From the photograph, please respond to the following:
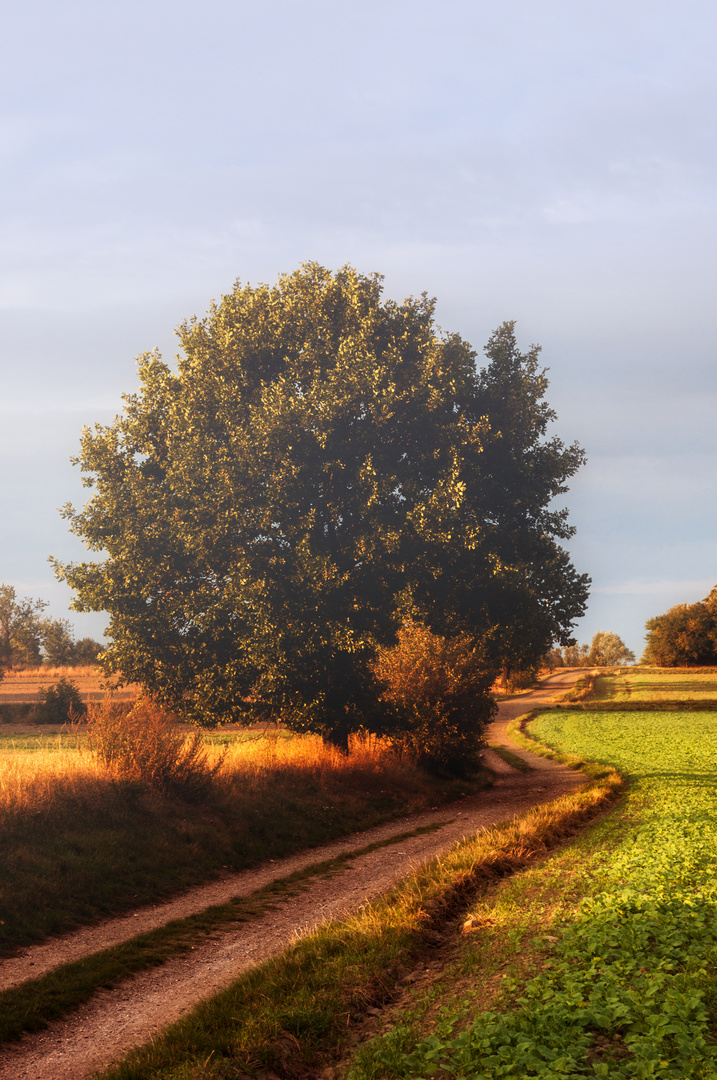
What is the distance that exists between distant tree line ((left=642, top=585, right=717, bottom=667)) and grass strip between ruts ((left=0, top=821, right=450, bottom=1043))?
4539 inches

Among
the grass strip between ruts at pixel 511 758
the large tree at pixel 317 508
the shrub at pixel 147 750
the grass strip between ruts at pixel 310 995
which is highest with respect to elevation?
the large tree at pixel 317 508

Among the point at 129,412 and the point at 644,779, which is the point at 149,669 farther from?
the point at 644,779

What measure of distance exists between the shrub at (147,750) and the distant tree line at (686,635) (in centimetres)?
11266

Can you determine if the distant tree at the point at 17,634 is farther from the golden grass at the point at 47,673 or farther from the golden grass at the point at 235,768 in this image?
the golden grass at the point at 235,768

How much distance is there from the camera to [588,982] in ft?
26.7

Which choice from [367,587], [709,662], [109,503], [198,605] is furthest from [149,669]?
[709,662]

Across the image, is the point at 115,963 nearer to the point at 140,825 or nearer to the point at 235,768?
the point at 140,825

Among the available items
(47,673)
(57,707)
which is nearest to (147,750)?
(57,707)

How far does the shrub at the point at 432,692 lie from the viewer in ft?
99.2

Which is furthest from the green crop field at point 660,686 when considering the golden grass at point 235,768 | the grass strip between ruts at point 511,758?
the golden grass at point 235,768

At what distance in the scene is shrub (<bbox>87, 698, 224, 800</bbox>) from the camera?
2038cm

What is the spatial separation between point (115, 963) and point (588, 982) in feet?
25.4

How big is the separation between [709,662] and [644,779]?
329ft

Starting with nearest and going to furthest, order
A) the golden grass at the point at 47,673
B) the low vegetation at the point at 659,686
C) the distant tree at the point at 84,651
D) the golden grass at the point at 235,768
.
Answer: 1. the golden grass at the point at 235,768
2. the low vegetation at the point at 659,686
3. the golden grass at the point at 47,673
4. the distant tree at the point at 84,651
